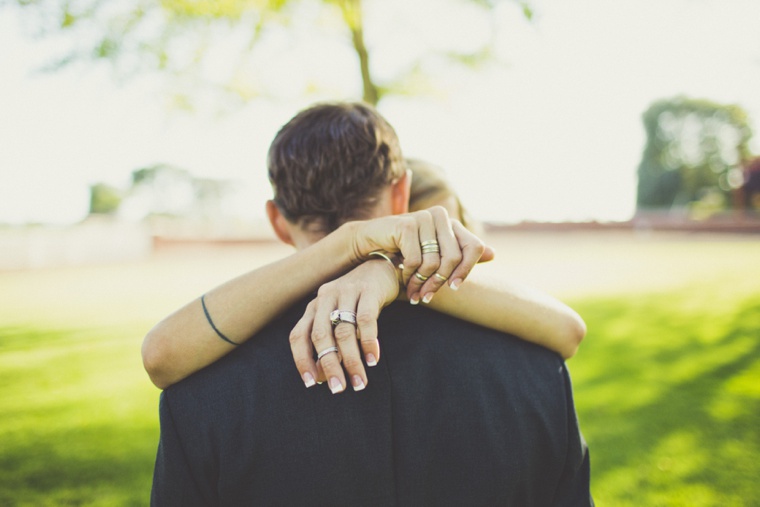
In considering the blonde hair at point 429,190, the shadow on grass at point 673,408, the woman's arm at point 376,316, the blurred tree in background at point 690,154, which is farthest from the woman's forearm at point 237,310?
the blurred tree in background at point 690,154

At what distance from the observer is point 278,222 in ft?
5.02

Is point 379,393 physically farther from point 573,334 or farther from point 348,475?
point 573,334

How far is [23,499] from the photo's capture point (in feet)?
9.77

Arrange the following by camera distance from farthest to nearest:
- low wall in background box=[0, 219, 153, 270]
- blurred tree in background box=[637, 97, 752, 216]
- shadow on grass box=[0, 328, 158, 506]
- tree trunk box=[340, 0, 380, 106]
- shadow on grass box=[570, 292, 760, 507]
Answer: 1. blurred tree in background box=[637, 97, 752, 216]
2. low wall in background box=[0, 219, 153, 270]
3. tree trunk box=[340, 0, 380, 106]
4. shadow on grass box=[0, 328, 158, 506]
5. shadow on grass box=[570, 292, 760, 507]

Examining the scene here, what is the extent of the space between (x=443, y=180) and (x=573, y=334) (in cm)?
132

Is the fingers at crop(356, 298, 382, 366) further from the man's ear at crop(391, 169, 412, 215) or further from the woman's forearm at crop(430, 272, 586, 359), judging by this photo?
the man's ear at crop(391, 169, 412, 215)

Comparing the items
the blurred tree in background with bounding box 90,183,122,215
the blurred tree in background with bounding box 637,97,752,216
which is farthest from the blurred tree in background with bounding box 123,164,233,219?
the blurred tree in background with bounding box 637,97,752,216

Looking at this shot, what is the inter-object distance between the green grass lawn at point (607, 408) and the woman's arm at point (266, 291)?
251 centimetres

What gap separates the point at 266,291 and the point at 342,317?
0.30 m

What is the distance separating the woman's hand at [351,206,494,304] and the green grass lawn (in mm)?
2569

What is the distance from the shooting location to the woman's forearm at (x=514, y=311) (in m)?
1.19

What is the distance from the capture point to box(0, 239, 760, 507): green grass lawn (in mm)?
3021

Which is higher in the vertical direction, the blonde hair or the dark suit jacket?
the blonde hair

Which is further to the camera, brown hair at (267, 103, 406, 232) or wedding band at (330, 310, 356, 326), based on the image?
brown hair at (267, 103, 406, 232)
